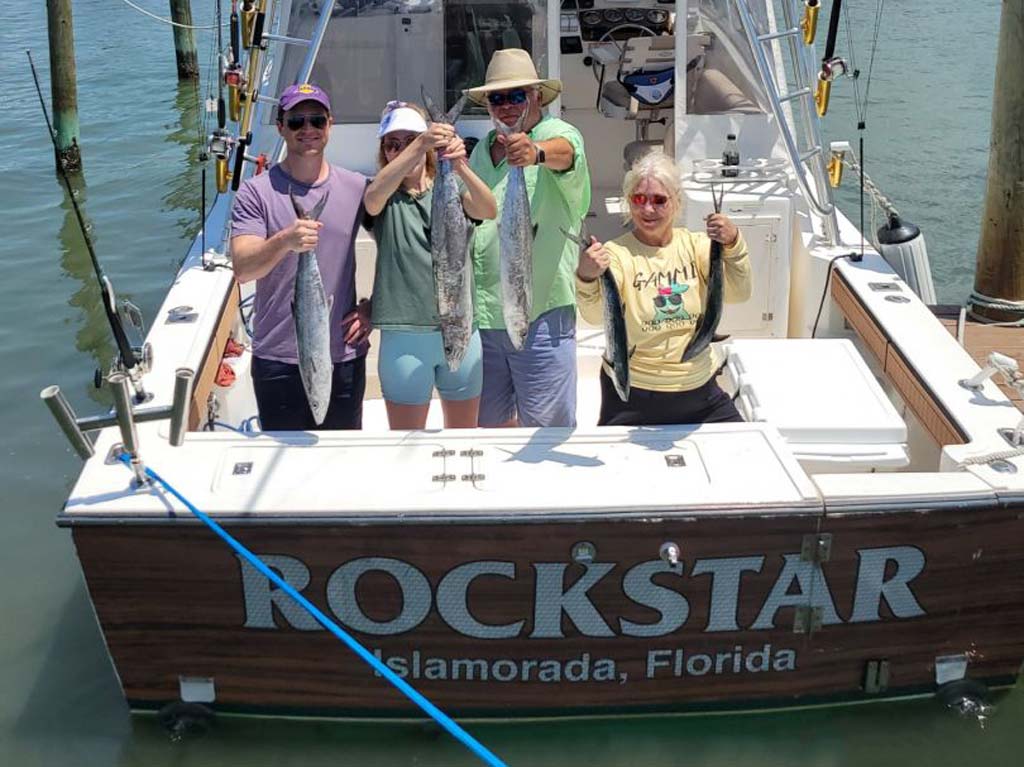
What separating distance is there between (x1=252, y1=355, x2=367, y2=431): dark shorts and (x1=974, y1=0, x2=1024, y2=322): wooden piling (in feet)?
14.9

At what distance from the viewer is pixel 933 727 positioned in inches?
142

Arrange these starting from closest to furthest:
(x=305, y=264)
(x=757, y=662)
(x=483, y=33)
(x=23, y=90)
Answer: (x=305, y=264) < (x=757, y=662) < (x=483, y=33) < (x=23, y=90)

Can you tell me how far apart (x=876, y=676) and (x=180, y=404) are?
87.1 inches

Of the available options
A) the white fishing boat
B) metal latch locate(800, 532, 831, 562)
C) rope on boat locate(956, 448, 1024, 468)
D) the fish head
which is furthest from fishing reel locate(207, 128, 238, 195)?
rope on boat locate(956, 448, 1024, 468)

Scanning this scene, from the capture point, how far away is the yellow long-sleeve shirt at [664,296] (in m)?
3.38

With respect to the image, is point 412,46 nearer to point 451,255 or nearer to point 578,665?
point 451,255

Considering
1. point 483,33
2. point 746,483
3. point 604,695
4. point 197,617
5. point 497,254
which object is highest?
point 483,33

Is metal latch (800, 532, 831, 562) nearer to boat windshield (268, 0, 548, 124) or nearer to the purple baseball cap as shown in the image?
the purple baseball cap

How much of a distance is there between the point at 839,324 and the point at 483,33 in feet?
6.88

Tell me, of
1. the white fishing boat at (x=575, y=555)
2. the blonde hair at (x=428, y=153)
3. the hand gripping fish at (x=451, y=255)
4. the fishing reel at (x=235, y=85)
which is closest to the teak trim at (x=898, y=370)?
the white fishing boat at (x=575, y=555)

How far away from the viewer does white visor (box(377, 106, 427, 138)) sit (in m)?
3.16

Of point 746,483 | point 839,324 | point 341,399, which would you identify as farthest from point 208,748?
point 839,324

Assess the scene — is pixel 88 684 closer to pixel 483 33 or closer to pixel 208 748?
pixel 208 748

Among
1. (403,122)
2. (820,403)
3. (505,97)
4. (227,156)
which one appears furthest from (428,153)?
(227,156)
